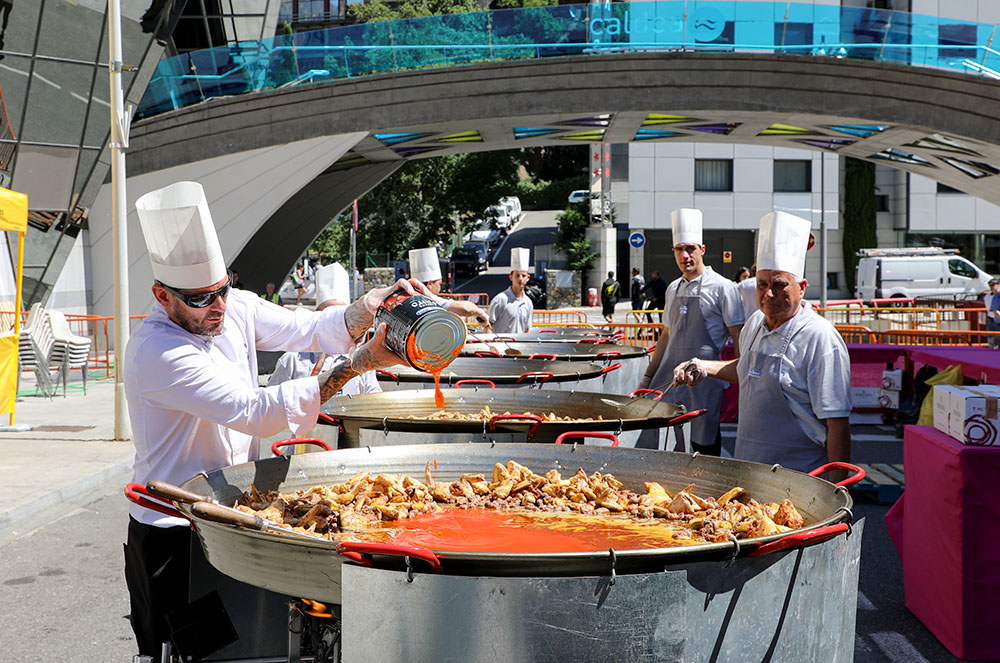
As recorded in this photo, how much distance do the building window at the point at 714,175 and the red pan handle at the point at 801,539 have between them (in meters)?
43.4

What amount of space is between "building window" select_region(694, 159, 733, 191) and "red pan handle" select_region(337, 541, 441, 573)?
43768mm

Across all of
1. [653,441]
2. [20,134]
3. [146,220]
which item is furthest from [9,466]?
[20,134]

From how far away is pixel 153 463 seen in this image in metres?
3.36

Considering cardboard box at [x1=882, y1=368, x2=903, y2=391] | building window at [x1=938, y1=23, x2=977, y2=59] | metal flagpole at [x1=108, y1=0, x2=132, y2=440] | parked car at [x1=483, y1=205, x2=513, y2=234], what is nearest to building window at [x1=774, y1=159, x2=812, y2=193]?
building window at [x1=938, y1=23, x2=977, y2=59]

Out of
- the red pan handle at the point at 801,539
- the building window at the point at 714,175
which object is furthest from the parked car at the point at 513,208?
the red pan handle at the point at 801,539

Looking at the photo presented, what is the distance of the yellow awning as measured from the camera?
11703 millimetres

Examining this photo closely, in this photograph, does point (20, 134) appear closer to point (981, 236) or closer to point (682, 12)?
point (682, 12)

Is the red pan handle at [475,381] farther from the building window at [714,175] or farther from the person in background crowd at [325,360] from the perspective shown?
the building window at [714,175]

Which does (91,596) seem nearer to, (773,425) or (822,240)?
Answer: (773,425)

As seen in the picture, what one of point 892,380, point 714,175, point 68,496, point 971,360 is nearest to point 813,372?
point 971,360

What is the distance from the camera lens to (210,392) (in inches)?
123

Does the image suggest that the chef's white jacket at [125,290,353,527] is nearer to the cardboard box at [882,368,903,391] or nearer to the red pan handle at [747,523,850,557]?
the red pan handle at [747,523,850,557]

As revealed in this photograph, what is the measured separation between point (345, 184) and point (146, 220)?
31056 millimetres

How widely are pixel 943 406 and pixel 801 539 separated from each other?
10.8 ft
